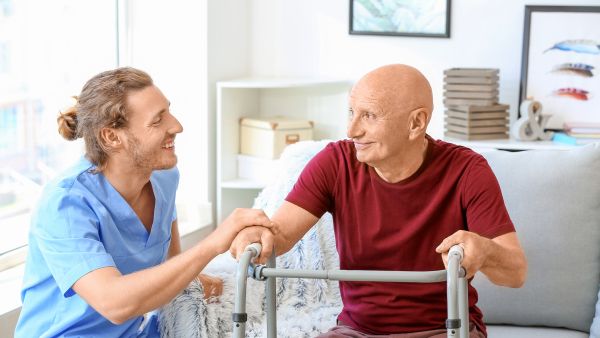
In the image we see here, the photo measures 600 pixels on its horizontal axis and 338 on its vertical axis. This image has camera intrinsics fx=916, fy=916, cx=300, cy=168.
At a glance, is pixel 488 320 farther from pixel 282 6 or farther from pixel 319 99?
pixel 282 6

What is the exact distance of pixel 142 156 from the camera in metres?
2.08

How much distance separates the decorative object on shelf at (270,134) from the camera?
3.61 m

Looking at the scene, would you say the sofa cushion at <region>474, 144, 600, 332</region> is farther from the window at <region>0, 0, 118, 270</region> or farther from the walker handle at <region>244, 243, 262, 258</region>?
the window at <region>0, 0, 118, 270</region>

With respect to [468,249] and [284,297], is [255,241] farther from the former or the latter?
[284,297]

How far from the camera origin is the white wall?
362 cm

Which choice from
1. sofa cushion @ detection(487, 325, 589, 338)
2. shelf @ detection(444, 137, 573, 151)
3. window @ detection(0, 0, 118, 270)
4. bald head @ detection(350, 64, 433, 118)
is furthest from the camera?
shelf @ detection(444, 137, 573, 151)

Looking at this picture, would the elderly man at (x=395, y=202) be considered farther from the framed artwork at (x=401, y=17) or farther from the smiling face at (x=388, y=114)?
the framed artwork at (x=401, y=17)

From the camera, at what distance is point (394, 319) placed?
6.84 feet

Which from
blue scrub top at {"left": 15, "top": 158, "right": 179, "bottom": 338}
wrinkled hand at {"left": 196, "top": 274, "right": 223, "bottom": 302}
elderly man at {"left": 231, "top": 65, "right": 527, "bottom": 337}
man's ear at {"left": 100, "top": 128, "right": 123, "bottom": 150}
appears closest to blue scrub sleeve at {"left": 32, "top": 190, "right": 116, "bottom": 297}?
blue scrub top at {"left": 15, "top": 158, "right": 179, "bottom": 338}

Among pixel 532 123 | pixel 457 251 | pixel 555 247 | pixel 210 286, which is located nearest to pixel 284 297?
pixel 210 286

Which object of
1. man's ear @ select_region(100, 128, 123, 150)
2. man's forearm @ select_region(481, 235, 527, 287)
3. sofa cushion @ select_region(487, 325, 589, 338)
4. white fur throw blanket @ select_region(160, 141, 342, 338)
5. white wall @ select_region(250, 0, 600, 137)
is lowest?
sofa cushion @ select_region(487, 325, 589, 338)

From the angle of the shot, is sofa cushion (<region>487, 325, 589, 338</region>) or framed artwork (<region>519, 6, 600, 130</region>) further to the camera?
framed artwork (<region>519, 6, 600, 130</region>)

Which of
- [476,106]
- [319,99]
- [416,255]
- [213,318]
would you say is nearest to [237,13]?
[319,99]

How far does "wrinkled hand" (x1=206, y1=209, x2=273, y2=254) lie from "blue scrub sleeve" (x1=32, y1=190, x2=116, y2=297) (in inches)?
9.1
